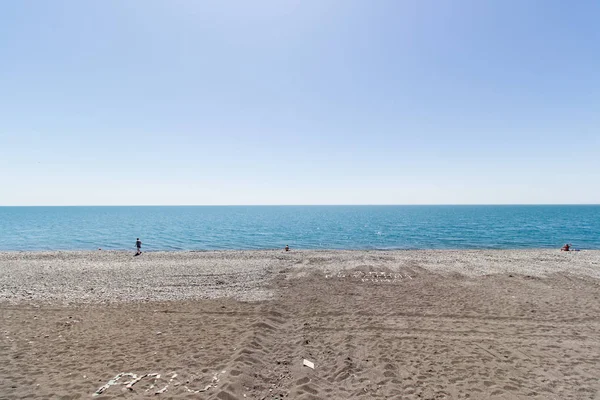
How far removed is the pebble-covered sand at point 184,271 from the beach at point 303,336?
0.88 ft

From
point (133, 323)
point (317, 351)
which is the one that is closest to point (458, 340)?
point (317, 351)

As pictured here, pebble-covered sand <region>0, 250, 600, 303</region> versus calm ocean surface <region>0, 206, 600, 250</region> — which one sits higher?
pebble-covered sand <region>0, 250, 600, 303</region>

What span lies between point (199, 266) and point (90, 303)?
10794mm

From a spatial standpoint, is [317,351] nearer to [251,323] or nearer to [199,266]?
[251,323]

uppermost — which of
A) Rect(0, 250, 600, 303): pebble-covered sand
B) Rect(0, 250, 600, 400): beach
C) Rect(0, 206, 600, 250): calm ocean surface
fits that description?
Rect(0, 250, 600, 400): beach

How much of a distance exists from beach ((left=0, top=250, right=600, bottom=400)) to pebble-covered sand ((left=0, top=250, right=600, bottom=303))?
0.88ft

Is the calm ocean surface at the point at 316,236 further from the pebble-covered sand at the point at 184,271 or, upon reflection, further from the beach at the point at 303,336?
the beach at the point at 303,336

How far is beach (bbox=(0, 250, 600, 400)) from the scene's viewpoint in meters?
7.74

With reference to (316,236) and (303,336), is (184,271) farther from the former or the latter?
(316,236)

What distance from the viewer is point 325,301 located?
49.5 feet

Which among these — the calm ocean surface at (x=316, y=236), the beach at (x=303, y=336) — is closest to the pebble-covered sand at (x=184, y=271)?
the beach at (x=303, y=336)

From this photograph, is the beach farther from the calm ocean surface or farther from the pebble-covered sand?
the calm ocean surface

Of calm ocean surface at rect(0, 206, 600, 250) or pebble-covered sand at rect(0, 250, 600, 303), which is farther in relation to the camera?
calm ocean surface at rect(0, 206, 600, 250)

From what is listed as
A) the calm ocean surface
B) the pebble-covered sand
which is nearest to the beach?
the pebble-covered sand
